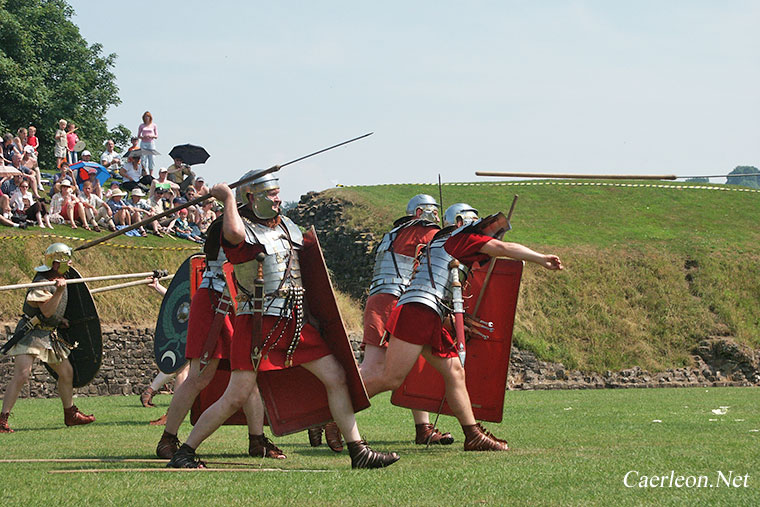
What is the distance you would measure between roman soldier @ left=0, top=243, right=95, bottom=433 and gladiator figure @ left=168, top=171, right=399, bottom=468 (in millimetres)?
3979

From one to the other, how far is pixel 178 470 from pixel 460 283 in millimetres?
2408

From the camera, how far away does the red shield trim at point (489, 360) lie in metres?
8.06

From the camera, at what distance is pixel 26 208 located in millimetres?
19000

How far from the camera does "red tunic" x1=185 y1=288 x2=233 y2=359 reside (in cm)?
731

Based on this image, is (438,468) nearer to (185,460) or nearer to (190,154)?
(185,460)

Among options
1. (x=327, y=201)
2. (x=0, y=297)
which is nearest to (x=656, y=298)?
(x=327, y=201)

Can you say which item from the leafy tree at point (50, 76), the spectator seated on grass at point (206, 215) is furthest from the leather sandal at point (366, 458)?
the leafy tree at point (50, 76)

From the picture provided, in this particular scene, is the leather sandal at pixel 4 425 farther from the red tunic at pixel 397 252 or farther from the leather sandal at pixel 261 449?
the red tunic at pixel 397 252

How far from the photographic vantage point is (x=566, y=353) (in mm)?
24891

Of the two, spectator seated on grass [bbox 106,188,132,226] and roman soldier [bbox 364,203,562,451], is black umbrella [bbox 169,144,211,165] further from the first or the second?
roman soldier [bbox 364,203,562,451]

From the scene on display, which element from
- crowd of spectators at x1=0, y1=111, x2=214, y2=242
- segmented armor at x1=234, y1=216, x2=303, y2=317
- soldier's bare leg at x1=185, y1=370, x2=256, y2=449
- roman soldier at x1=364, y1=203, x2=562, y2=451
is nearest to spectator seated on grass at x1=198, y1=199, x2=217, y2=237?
crowd of spectators at x1=0, y1=111, x2=214, y2=242

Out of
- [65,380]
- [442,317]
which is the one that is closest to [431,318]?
[442,317]

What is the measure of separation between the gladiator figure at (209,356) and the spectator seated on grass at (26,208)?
40.4 ft

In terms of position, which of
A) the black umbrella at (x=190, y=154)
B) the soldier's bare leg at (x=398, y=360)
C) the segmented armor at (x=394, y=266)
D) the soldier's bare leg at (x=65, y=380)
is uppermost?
the black umbrella at (x=190, y=154)
